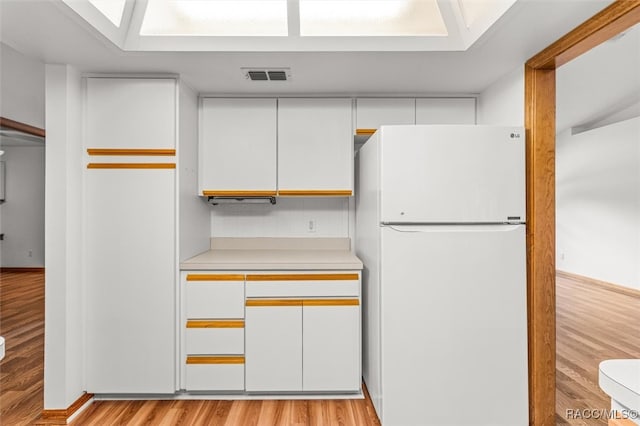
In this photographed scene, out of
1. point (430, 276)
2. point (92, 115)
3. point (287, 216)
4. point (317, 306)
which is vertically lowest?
point (317, 306)

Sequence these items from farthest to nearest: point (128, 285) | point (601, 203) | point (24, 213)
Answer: point (24, 213) < point (601, 203) < point (128, 285)

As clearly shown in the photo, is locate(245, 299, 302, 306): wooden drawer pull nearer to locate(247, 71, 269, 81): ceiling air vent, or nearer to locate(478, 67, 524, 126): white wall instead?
locate(247, 71, 269, 81): ceiling air vent

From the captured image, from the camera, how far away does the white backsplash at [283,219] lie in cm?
301

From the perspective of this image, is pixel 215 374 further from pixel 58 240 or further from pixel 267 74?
pixel 267 74

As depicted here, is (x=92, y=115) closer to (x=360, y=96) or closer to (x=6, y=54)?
(x=6, y=54)

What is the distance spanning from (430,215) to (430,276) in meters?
0.34

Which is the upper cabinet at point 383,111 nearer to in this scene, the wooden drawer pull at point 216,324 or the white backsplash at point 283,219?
the white backsplash at point 283,219

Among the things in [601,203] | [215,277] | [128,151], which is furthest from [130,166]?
[601,203]

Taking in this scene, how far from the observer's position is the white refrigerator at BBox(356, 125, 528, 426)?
2.00 meters

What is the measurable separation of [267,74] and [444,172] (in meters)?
1.25

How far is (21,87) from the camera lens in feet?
10.7

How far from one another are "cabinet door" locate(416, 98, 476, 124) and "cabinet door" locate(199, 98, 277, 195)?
1111mm

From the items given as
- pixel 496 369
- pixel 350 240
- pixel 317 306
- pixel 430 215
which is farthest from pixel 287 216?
pixel 496 369

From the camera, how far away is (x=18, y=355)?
309cm
